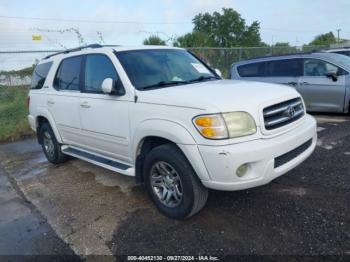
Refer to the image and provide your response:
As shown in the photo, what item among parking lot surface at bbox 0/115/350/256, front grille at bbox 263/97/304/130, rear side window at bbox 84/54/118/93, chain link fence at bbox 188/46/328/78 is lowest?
parking lot surface at bbox 0/115/350/256

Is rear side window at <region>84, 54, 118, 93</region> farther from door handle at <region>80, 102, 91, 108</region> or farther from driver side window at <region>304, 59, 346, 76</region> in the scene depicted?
driver side window at <region>304, 59, 346, 76</region>

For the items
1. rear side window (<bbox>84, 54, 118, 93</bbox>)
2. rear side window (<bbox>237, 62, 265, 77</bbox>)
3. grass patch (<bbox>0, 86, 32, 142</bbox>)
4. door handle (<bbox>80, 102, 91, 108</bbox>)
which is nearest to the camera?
rear side window (<bbox>84, 54, 118, 93</bbox>)

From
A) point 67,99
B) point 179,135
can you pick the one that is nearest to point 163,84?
point 179,135

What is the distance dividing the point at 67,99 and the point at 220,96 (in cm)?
263

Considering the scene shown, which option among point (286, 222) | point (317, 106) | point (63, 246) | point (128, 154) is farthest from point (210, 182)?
point (317, 106)

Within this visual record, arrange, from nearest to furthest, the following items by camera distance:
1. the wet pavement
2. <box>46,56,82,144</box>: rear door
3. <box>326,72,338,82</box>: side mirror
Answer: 1. the wet pavement
2. <box>46,56,82,144</box>: rear door
3. <box>326,72,338,82</box>: side mirror

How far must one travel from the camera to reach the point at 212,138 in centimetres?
304

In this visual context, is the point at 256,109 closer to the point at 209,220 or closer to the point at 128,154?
the point at 209,220

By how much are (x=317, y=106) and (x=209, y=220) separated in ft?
18.3

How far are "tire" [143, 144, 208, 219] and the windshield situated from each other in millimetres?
903

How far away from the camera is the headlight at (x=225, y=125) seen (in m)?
3.04

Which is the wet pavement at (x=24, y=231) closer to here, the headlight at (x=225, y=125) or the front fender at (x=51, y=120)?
the front fender at (x=51, y=120)

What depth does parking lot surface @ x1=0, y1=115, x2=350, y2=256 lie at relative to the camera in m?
3.11

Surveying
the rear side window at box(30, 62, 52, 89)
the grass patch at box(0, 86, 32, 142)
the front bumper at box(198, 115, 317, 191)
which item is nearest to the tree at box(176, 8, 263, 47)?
the grass patch at box(0, 86, 32, 142)
